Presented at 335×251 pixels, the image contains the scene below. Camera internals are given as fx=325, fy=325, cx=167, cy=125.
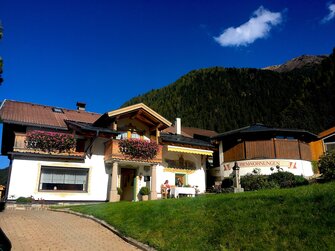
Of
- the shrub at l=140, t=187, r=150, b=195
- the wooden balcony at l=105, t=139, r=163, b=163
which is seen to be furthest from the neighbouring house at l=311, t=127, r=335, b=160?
the shrub at l=140, t=187, r=150, b=195

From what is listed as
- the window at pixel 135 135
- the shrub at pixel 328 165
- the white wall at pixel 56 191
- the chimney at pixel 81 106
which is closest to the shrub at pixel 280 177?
the shrub at pixel 328 165

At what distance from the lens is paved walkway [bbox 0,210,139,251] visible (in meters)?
10.1

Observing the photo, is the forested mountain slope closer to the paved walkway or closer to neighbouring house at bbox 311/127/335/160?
neighbouring house at bbox 311/127/335/160

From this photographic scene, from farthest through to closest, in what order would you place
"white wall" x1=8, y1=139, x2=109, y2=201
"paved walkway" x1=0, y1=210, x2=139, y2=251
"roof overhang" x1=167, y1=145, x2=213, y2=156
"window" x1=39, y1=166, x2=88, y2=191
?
1. "roof overhang" x1=167, y1=145, x2=213, y2=156
2. "window" x1=39, y1=166, x2=88, y2=191
3. "white wall" x1=8, y1=139, x2=109, y2=201
4. "paved walkway" x1=0, y1=210, x2=139, y2=251

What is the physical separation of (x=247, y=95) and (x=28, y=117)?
4342 centimetres

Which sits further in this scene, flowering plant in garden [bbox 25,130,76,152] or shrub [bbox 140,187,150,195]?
shrub [bbox 140,187,150,195]

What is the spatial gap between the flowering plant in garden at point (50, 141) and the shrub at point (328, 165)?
16.3 metres

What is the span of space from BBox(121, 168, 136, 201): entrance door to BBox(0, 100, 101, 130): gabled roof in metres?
6.06

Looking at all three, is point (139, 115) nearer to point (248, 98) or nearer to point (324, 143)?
point (324, 143)

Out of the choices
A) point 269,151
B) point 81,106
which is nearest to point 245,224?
point 269,151

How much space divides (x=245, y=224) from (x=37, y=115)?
839 inches

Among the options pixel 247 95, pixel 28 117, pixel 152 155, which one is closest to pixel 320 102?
pixel 247 95

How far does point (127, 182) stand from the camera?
26922 millimetres

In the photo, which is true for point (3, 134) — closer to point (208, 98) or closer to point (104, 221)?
point (104, 221)
